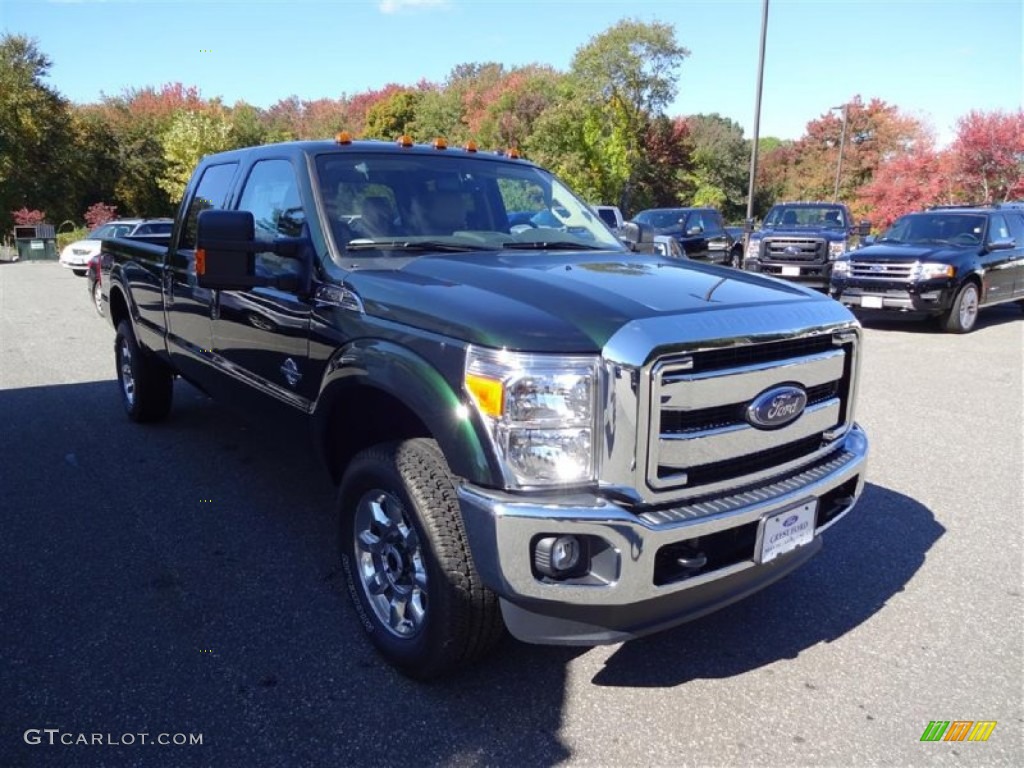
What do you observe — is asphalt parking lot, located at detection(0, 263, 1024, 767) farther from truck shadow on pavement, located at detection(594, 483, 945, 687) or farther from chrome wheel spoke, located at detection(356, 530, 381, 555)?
chrome wheel spoke, located at detection(356, 530, 381, 555)

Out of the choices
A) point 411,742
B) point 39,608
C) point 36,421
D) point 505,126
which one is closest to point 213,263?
point 39,608

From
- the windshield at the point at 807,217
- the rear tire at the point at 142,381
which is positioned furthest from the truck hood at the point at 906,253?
the rear tire at the point at 142,381

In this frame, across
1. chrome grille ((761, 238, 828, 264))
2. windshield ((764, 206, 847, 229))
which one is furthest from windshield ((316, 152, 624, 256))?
windshield ((764, 206, 847, 229))

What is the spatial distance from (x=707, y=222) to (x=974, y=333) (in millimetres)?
7630

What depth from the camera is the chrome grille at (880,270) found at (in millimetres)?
11148

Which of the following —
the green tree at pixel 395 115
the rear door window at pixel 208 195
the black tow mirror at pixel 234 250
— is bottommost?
the black tow mirror at pixel 234 250

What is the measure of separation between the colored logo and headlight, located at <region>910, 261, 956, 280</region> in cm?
973

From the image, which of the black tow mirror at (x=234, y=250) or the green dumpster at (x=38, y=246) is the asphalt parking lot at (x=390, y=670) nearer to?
the black tow mirror at (x=234, y=250)

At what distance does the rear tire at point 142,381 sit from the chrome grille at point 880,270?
32.2 ft

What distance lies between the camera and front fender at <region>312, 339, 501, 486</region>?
2367 mm

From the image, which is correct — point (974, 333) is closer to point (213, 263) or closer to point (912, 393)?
point (912, 393)

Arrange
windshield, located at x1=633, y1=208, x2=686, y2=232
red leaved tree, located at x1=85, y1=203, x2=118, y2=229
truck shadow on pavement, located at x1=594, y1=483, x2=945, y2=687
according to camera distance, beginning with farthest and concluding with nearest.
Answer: red leaved tree, located at x1=85, y1=203, x2=118, y2=229, windshield, located at x1=633, y1=208, x2=686, y2=232, truck shadow on pavement, located at x1=594, y1=483, x2=945, y2=687

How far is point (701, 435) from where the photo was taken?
2.45 m

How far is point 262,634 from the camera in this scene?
124 inches
